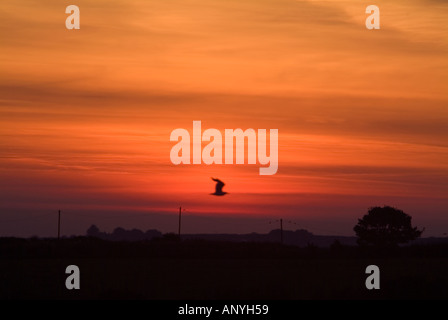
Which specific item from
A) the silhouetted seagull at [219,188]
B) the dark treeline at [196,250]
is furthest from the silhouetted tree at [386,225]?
the silhouetted seagull at [219,188]

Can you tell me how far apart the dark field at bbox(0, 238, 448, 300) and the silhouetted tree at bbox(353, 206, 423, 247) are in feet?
120

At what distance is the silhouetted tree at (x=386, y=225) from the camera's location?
352ft

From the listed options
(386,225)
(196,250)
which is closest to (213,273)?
(196,250)

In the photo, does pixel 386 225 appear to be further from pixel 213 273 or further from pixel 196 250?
pixel 213 273

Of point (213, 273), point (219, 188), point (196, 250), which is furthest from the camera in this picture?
point (196, 250)

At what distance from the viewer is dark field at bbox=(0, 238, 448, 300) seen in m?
32.0

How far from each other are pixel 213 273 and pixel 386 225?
220 ft

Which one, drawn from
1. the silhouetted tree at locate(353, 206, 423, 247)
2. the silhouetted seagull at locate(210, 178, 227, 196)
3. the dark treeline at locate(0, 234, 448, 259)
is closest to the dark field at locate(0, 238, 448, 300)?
the dark treeline at locate(0, 234, 448, 259)

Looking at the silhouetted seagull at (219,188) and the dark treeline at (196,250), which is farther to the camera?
the dark treeline at (196,250)

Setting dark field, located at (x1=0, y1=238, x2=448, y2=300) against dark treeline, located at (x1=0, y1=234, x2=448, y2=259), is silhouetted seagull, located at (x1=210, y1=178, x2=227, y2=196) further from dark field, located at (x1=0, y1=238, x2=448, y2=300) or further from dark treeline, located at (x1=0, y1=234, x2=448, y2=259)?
dark treeline, located at (x1=0, y1=234, x2=448, y2=259)

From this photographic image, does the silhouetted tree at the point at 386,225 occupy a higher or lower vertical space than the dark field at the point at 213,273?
higher

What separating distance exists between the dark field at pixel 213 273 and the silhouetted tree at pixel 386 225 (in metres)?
36.6

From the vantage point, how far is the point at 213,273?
4488 cm

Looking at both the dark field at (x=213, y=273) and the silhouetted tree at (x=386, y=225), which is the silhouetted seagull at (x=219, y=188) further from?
the silhouetted tree at (x=386, y=225)
